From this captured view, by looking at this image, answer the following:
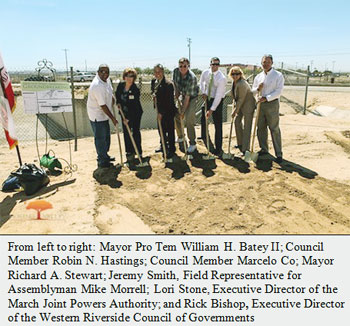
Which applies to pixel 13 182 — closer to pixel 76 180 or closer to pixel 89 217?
pixel 76 180

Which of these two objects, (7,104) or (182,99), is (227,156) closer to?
(182,99)

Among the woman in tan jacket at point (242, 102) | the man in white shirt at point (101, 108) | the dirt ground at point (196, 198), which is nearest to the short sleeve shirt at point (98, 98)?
the man in white shirt at point (101, 108)

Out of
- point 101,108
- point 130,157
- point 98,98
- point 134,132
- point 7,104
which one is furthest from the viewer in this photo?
point 130,157

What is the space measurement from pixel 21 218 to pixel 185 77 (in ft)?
11.5

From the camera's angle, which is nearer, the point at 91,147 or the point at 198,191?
the point at 198,191

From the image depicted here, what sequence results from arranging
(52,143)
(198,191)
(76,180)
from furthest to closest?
(52,143) → (76,180) → (198,191)

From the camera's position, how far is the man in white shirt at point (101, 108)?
17.2 feet

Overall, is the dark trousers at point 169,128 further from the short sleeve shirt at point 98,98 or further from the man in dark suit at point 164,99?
the short sleeve shirt at point 98,98

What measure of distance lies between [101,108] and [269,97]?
295 cm

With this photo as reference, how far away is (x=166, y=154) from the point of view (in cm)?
612

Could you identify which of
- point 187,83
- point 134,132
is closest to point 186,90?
point 187,83

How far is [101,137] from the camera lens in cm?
566

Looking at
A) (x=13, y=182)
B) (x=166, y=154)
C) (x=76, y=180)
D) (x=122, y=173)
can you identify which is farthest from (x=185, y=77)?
(x=13, y=182)

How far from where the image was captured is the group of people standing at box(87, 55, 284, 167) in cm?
541
